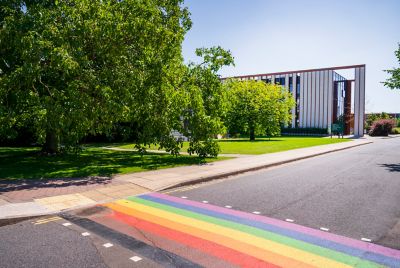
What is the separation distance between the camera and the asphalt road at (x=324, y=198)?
6.45 m

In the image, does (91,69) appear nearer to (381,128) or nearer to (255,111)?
(255,111)

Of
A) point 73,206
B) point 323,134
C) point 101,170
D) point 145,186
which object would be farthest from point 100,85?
point 323,134

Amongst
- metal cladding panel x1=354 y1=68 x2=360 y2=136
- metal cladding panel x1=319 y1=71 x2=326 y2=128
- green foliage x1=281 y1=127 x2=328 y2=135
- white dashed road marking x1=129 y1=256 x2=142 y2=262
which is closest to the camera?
white dashed road marking x1=129 y1=256 x2=142 y2=262

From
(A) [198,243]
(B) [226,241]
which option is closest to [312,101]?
(B) [226,241]

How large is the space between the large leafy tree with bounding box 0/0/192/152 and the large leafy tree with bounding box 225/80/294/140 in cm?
3012

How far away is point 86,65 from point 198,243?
8.53m

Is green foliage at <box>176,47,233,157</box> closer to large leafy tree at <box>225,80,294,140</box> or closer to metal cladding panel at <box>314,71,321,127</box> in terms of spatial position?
large leafy tree at <box>225,80,294,140</box>

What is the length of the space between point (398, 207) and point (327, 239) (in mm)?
3511

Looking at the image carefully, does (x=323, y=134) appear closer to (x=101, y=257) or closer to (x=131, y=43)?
(x=131, y=43)

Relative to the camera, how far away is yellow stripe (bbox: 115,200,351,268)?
4.76 meters

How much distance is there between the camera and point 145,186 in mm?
9984

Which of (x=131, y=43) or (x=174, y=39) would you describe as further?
(x=174, y=39)

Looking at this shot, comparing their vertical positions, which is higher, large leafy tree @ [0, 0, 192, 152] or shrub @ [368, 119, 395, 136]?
large leafy tree @ [0, 0, 192, 152]

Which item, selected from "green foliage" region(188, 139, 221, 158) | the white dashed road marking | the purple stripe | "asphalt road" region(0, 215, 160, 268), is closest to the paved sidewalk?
"asphalt road" region(0, 215, 160, 268)
